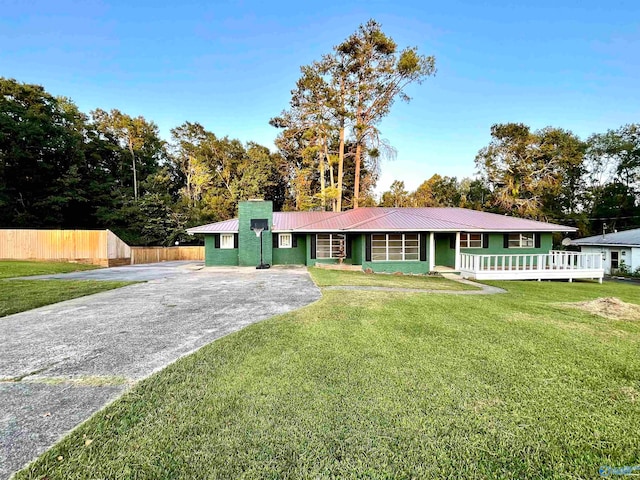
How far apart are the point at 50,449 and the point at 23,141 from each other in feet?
98.8

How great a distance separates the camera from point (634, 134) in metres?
29.2

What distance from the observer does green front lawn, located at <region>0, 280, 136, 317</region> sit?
6726mm

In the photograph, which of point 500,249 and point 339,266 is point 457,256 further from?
point 339,266

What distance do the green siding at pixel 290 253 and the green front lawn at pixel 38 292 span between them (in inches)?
316

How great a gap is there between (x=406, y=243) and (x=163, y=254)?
19.4 m

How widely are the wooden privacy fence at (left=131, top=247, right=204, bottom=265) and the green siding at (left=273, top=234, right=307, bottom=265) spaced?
10.8 meters

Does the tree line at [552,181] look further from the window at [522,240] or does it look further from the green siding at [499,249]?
the window at [522,240]

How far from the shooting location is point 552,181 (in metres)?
26.1

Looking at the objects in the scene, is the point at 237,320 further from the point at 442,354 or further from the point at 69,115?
the point at 69,115

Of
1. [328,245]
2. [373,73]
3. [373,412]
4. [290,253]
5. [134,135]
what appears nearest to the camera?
[373,412]

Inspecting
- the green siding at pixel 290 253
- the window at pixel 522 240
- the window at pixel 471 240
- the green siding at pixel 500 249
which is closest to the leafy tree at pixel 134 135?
the green siding at pixel 290 253

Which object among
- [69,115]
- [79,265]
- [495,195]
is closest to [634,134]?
[495,195]

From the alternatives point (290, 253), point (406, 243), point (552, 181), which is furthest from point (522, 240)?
point (552, 181)

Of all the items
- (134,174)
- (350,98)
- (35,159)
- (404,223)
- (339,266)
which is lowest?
(339,266)
